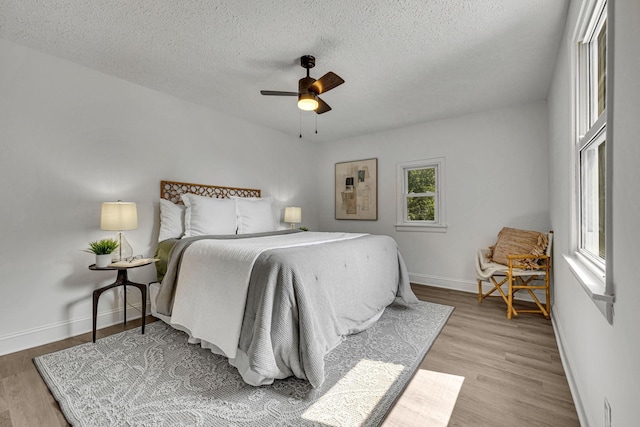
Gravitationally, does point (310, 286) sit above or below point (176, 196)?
below

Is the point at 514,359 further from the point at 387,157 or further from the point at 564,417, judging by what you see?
the point at 387,157

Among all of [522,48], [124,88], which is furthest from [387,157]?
[124,88]

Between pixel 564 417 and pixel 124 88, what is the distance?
4.44m

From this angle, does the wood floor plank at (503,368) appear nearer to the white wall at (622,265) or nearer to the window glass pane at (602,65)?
the white wall at (622,265)

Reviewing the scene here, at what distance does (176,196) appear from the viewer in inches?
136

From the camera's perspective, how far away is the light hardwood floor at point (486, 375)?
158 cm

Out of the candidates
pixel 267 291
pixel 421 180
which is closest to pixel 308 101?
pixel 267 291

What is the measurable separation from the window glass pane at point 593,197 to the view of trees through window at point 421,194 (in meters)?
2.61

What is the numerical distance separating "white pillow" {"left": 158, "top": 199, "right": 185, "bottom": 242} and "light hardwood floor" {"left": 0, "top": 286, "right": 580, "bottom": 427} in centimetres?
94

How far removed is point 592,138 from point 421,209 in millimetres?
3053

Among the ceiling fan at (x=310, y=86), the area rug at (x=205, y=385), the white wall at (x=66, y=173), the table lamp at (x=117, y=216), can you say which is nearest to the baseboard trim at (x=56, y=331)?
the white wall at (x=66, y=173)

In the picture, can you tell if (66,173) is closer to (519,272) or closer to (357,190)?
(357,190)

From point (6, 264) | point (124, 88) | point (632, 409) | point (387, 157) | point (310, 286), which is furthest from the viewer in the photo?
point (387, 157)

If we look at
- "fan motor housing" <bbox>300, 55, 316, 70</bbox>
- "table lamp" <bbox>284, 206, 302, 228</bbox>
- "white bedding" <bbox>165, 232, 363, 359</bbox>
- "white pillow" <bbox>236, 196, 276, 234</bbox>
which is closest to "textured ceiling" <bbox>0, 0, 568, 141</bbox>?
"fan motor housing" <bbox>300, 55, 316, 70</bbox>
